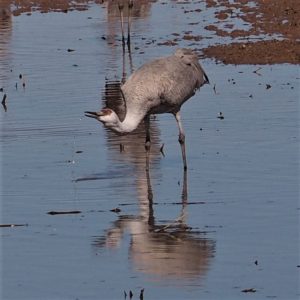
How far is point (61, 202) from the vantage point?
10.6 metres

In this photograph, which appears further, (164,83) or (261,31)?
(261,31)

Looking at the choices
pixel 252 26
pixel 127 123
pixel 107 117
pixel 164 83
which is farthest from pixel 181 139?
pixel 252 26

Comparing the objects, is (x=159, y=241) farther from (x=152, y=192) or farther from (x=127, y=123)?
(x=127, y=123)

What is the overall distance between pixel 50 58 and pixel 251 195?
1002 centimetres

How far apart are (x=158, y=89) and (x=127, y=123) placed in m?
0.81

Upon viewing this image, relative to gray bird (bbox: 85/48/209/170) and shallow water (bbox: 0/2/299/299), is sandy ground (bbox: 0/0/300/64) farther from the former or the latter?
gray bird (bbox: 85/48/209/170)

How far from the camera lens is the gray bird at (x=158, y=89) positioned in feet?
37.0

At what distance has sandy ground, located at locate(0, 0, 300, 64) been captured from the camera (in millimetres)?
19312

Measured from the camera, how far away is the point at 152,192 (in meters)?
11.0

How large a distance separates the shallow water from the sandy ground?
2.84ft

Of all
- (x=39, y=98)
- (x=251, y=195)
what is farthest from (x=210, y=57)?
(x=251, y=195)

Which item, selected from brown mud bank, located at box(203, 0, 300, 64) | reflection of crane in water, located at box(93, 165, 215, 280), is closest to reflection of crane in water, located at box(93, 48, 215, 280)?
reflection of crane in water, located at box(93, 165, 215, 280)

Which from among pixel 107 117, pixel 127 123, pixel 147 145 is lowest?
pixel 147 145

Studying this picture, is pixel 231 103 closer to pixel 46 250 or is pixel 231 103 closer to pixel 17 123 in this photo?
pixel 17 123
